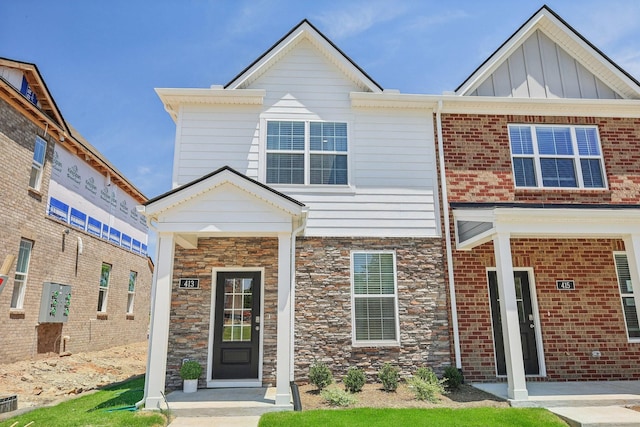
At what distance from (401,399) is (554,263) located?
15.5 ft

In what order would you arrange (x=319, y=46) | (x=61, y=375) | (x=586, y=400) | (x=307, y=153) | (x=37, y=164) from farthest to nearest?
1. (x=37, y=164)
2. (x=61, y=375)
3. (x=319, y=46)
4. (x=307, y=153)
5. (x=586, y=400)

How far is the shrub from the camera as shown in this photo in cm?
789

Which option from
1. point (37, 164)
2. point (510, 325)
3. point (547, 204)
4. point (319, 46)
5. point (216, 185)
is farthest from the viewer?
point (37, 164)

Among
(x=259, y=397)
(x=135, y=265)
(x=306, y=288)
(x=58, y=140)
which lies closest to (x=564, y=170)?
(x=306, y=288)

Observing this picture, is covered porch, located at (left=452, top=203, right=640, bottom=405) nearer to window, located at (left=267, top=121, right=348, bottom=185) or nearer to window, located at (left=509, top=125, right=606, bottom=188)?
→ window, located at (left=509, top=125, right=606, bottom=188)

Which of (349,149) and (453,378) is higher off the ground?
(349,149)

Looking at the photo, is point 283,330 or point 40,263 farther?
point 40,263

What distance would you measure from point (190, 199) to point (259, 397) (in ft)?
12.2

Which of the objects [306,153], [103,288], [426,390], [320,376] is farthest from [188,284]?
[103,288]

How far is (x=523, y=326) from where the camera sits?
29.3ft

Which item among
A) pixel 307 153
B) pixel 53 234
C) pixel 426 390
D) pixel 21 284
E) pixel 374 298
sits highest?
pixel 307 153

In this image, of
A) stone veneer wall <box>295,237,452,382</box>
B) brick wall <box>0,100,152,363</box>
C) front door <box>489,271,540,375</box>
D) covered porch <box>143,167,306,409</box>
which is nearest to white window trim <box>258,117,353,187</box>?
stone veneer wall <box>295,237,452,382</box>

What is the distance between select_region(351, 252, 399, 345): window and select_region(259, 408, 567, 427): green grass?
230 centimetres

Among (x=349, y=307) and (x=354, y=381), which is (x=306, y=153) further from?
(x=354, y=381)
